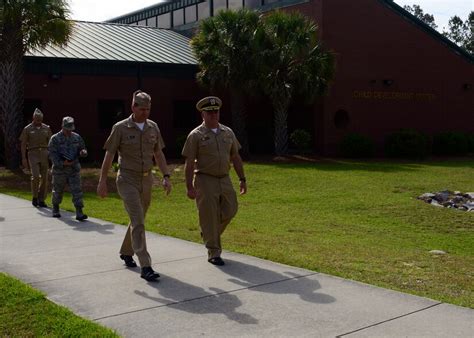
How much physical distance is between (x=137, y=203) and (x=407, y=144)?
21.4 m

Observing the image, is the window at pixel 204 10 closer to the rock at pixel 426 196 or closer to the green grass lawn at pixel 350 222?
the green grass lawn at pixel 350 222

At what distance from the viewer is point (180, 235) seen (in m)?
9.03

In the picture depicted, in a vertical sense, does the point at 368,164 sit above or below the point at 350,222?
above

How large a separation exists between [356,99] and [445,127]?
6008mm

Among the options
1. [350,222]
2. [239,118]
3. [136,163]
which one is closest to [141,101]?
[136,163]

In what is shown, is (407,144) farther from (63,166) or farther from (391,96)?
(63,166)

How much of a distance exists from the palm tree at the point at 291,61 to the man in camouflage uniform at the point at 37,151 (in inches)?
501

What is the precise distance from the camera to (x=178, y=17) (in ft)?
120

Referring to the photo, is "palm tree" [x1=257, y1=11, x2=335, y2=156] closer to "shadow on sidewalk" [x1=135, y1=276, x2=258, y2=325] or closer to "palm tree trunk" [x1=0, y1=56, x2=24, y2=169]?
"palm tree trunk" [x1=0, y1=56, x2=24, y2=169]

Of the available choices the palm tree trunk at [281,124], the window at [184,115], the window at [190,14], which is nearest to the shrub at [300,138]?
the palm tree trunk at [281,124]

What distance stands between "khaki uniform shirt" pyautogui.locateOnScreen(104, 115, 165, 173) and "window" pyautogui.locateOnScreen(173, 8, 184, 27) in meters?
30.6

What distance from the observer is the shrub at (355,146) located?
25766mm

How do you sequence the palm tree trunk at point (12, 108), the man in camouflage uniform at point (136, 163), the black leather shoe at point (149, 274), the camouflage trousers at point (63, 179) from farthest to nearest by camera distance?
the palm tree trunk at point (12, 108), the camouflage trousers at point (63, 179), the man in camouflage uniform at point (136, 163), the black leather shoe at point (149, 274)

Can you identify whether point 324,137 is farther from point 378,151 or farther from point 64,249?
point 64,249
